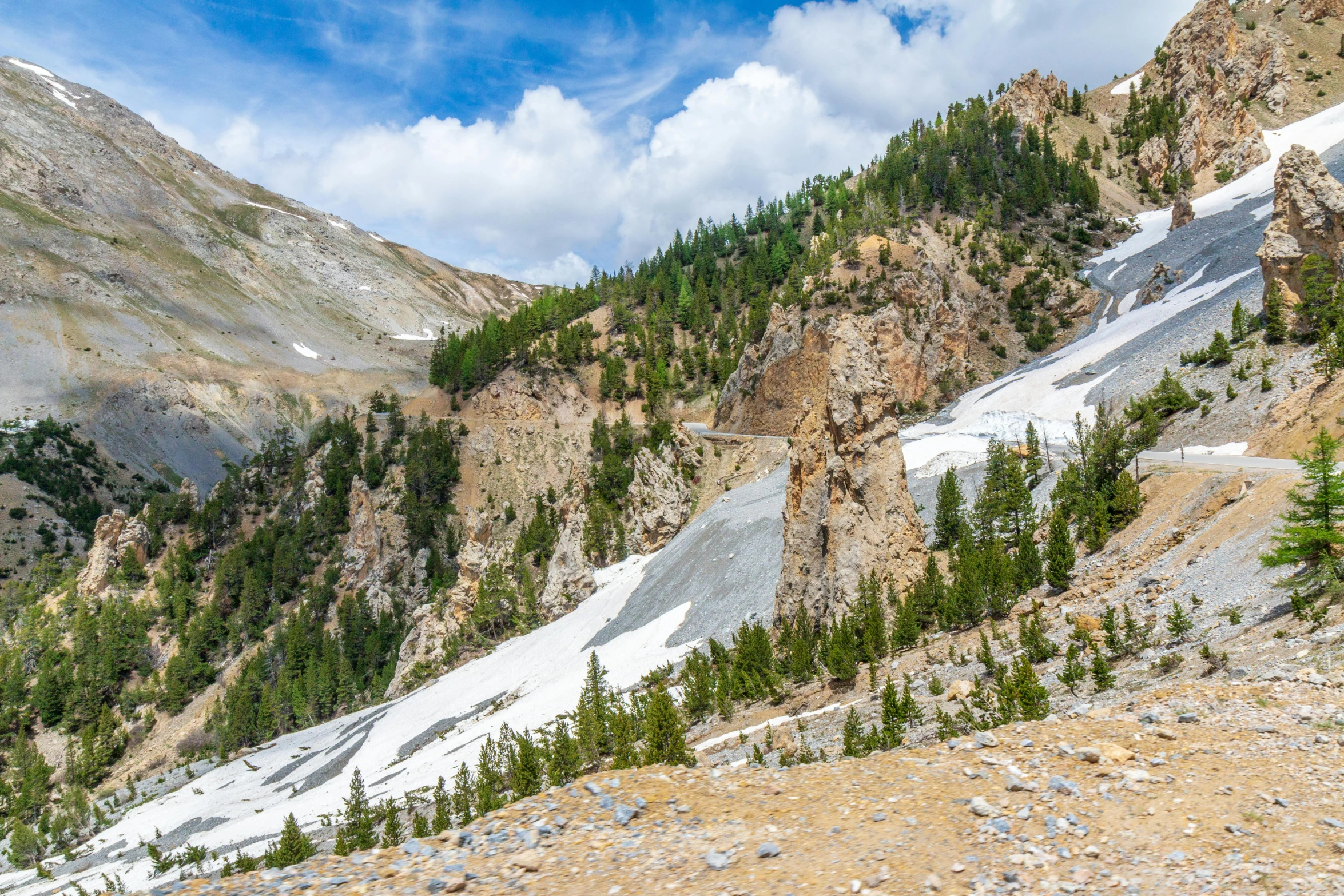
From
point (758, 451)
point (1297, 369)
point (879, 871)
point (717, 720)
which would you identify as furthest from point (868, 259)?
point (879, 871)

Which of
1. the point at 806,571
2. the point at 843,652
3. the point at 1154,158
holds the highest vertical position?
the point at 1154,158

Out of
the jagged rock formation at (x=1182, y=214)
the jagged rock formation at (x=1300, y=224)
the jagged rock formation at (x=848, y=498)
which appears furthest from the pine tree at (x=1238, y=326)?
the jagged rock formation at (x=1182, y=214)

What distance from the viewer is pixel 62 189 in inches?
6821

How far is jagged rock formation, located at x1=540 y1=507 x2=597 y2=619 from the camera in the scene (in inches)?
2379

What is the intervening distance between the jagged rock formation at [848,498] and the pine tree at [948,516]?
562 cm

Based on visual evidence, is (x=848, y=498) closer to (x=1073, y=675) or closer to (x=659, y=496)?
(x=1073, y=675)

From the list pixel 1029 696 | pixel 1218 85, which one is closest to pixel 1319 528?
pixel 1029 696

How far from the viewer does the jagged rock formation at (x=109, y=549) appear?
3334 inches

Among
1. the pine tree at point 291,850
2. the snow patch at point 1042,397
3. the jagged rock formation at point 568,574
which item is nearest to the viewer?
the pine tree at point 291,850

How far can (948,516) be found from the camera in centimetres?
3850

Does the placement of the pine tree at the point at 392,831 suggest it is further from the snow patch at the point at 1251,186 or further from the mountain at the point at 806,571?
the snow patch at the point at 1251,186

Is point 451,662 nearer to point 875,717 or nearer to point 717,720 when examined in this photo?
point 717,720

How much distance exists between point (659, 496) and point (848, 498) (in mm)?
32424

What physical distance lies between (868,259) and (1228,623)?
72863 millimetres
